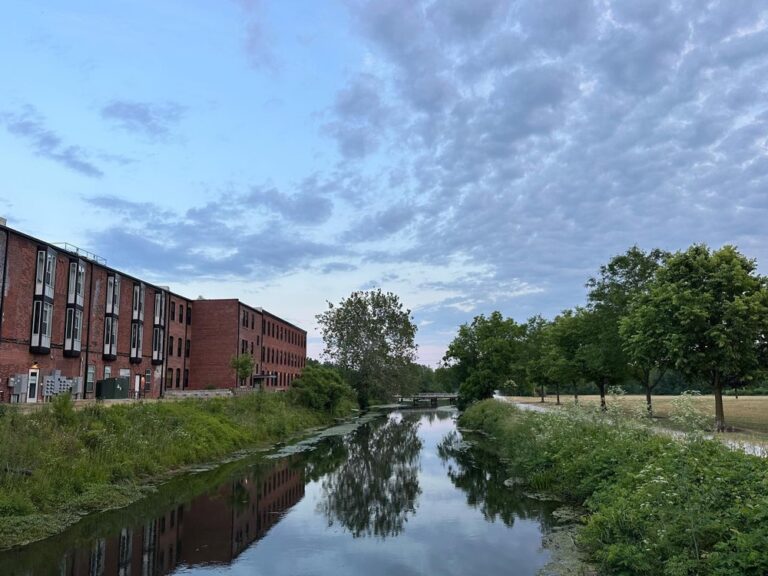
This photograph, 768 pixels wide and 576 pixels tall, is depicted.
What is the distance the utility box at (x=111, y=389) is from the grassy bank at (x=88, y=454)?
13294 millimetres

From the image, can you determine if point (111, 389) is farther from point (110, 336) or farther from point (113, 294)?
point (113, 294)

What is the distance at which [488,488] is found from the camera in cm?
2194

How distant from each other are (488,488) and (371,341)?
2636 inches

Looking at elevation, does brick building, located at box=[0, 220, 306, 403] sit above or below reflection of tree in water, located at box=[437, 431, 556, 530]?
above

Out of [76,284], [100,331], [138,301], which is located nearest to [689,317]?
[76,284]

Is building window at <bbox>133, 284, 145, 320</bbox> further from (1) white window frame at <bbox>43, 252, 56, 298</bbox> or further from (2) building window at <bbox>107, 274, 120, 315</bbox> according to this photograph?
(1) white window frame at <bbox>43, 252, 56, 298</bbox>

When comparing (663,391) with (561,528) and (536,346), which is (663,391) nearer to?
(536,346)

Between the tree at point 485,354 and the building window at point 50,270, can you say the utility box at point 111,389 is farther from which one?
the tree at point 485,354

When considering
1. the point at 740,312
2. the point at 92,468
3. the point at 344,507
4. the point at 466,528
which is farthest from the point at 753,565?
the point at 740,312

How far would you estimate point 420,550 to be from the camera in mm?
14016

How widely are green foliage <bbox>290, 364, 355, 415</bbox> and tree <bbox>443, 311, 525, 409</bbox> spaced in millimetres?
20624

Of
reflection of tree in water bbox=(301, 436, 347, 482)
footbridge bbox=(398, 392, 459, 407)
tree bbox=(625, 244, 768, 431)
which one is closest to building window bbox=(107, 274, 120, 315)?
reflection of tree in water bbox=(301, 436, 347, 482)

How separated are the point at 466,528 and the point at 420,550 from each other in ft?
8.60

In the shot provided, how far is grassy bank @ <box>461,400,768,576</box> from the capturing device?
7992 millimetres
